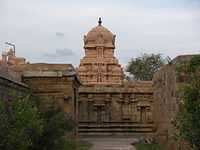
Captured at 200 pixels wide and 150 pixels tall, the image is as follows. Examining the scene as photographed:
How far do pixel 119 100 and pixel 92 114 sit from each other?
5.68ft

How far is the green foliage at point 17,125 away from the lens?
748cm

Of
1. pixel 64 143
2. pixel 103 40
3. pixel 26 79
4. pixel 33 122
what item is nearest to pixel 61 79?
pixel 26 79

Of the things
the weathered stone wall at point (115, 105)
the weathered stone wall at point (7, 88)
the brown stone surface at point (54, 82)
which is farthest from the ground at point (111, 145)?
the weathered stone wall at point (115, 105)

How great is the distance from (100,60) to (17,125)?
102ft

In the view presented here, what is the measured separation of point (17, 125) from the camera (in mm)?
7840

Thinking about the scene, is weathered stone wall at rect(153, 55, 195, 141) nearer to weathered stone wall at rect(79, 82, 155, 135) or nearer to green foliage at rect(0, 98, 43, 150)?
green foliage at rect(0, 98, 43, 150)

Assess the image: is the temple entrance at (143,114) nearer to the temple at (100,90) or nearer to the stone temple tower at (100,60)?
the temple at (100,90)

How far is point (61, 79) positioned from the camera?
51.9 feet

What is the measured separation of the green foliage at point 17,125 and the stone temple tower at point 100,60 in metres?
29.2

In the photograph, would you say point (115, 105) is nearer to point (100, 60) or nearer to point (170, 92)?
point (100, 60)

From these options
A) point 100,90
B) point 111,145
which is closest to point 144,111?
point 100,90

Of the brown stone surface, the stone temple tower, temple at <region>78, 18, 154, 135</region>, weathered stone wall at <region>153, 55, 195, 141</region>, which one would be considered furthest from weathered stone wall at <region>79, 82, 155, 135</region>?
the brown stone surface

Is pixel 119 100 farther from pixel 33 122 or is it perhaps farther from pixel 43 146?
pixel 33 122

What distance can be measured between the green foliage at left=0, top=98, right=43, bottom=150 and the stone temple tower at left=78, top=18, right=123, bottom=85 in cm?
2924
